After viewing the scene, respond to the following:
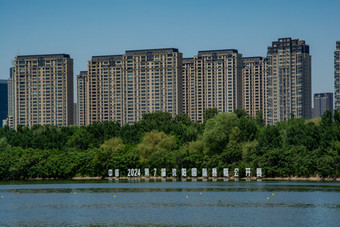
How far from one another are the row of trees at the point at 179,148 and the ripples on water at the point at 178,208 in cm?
2557

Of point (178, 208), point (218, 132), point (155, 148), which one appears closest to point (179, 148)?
point (155, 148)

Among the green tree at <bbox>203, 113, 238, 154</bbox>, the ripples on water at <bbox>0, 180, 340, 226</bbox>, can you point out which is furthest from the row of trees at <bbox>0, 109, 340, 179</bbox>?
the ripples on water at <bbox>0, 180, 340, 226</bbox>

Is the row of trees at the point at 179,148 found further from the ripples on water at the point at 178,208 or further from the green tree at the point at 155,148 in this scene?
the ripples on water at the point at 178,208

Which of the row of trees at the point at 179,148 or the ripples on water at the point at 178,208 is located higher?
the row of trees at the point at 179,148

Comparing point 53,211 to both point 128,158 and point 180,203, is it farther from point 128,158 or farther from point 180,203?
point 128,158

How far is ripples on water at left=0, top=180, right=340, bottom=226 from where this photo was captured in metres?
50.3

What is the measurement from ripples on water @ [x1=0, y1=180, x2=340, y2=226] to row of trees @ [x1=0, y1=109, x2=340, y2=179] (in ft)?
83.9

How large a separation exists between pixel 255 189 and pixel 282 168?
26.1 metres

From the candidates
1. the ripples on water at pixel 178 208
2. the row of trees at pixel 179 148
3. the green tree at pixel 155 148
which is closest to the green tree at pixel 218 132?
the row of trees at pixel 179 148

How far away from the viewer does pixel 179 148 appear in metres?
124

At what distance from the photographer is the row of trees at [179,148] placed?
351ft

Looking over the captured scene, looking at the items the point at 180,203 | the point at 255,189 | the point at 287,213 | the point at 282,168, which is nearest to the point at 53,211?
the point at 180,203

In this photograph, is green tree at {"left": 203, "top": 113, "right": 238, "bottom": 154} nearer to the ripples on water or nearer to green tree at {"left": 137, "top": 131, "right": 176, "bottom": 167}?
green tree at {"left": 137, "top": 131, "right": 176, "bottom": 167}

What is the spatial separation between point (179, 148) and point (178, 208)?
6401 centimetres
